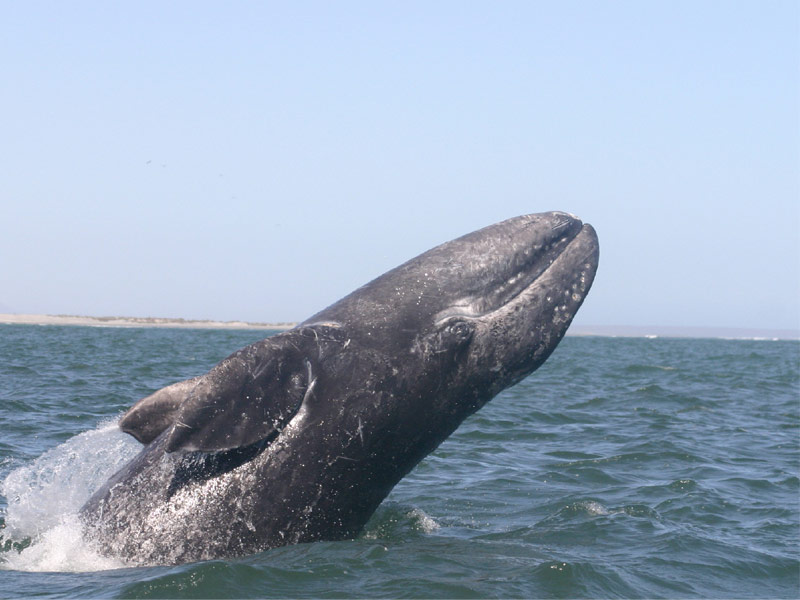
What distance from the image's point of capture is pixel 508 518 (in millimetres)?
9594

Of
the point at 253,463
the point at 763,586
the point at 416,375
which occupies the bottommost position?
the point at 763,586

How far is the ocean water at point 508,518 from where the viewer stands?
664cm

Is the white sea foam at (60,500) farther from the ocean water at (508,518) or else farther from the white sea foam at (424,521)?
the white sea foam at (424,521)

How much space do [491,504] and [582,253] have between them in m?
3.73

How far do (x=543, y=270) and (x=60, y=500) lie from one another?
5211 mm

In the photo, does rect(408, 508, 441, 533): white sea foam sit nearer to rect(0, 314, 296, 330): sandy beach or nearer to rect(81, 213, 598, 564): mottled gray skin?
rect(81, 213, 598, 564): mottled gray skin

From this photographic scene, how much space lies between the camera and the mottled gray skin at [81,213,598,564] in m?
6.76

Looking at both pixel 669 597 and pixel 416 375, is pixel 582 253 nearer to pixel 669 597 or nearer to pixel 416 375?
pixel 416 375

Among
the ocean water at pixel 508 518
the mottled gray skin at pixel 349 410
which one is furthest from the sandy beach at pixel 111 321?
the mottled gray skin at pixel 349 410

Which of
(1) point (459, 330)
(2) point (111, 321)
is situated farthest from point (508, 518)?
(2) point (111, 321)

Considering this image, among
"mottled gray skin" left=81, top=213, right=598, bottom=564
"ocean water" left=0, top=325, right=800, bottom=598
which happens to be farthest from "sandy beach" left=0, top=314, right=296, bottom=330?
"mottled gray skin" left=81, top=213, right=598, bottom=564

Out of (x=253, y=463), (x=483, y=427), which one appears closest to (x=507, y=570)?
(x=253, y=463)

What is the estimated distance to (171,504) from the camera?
6.84 meters

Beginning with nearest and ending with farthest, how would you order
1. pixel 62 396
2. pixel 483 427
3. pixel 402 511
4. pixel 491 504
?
pixel 402 511 < pixel 491 504 < pixel 483 427 < pixel 62 396
